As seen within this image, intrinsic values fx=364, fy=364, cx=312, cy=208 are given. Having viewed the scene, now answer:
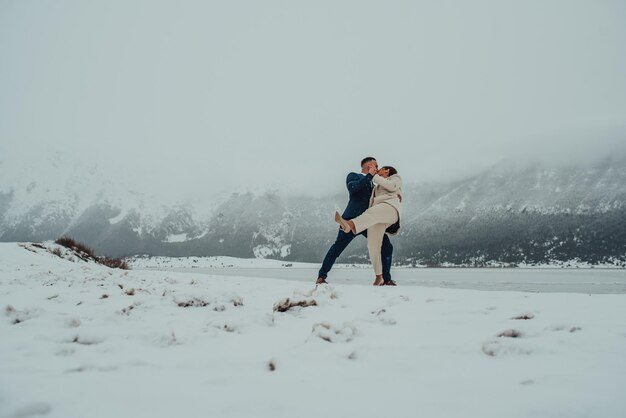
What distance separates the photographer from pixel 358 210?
308 inches

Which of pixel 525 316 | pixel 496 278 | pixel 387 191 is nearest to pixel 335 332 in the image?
pixel 525 316

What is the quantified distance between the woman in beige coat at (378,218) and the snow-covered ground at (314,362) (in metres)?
3.30

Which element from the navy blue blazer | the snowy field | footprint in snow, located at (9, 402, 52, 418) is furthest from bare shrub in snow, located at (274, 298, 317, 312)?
the snowy field

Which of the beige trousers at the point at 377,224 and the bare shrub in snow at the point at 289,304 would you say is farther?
the beige trousers at the point at 377,224

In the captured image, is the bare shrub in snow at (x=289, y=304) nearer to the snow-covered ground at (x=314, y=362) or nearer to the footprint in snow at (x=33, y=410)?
the snow-covered ground at (x=314, y=362)

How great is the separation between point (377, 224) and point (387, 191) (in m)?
0.70

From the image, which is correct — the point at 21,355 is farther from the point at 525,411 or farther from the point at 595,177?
the point at 595,177

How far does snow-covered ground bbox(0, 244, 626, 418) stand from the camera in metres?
1.33

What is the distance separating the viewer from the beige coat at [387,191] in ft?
23.2

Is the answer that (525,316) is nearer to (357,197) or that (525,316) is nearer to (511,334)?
(511,334)

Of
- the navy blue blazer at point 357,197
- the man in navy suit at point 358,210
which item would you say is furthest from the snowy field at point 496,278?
the navy blue blazer at point 357,197

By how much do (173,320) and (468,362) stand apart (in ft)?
7.52

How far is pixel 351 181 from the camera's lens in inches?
305

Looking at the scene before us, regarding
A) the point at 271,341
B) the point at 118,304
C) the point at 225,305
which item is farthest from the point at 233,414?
the point at 118,304
